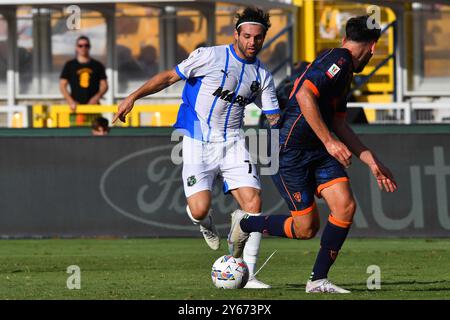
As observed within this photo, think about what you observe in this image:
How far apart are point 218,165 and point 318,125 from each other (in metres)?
2.11

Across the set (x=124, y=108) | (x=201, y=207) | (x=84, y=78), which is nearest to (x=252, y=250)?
(x=201, y=207)

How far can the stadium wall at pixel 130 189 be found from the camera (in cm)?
1830

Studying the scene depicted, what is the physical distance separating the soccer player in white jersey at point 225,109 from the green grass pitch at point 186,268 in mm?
834

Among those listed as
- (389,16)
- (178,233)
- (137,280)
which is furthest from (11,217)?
(389,16)

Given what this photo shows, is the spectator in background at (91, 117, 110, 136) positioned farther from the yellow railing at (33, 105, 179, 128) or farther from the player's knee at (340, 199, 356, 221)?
the player's knee at (340, 199, 356, 221)

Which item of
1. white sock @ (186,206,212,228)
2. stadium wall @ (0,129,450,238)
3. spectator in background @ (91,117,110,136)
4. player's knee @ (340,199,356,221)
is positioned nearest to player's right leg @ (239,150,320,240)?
player's knee @ (340,199,356,221)

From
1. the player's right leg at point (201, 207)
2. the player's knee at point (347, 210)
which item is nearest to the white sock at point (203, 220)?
the player's right leg at point (201, 207)

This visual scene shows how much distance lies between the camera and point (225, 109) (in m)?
12.6

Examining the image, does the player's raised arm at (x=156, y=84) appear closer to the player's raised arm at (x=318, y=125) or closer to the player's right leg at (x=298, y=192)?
the player's right leg at (x=298, y=192)

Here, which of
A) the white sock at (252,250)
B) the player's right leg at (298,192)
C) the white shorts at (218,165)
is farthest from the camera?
the white shorts at (218,165)

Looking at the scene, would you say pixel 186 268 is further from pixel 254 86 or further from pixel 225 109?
pixel 254 86

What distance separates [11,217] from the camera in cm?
1886

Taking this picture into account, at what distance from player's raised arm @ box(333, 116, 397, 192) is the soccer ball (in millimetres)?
1382

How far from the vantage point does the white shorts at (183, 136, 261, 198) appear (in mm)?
12570
